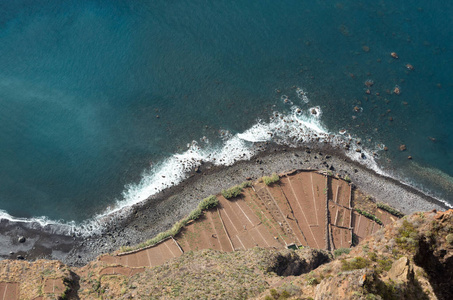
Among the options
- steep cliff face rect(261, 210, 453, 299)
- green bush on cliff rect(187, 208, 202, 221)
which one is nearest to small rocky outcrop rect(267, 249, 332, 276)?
steep cliff face rect(261, 210, 453, 299)

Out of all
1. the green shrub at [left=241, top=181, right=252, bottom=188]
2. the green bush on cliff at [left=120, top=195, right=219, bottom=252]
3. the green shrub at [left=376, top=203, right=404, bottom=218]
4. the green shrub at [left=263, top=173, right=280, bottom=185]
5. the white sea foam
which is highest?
the white sea foam

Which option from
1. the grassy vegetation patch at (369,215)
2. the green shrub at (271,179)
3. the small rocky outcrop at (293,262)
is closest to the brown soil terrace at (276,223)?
the grassy vegetation patch at (369,215)

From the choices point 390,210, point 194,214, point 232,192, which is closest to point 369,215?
point 390,210

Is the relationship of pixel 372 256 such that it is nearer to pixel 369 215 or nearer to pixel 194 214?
pixel 369 215

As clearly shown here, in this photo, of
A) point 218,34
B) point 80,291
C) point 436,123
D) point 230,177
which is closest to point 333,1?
point 218,34

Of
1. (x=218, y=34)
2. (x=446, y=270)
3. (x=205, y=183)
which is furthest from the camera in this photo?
(x=218, y=34)

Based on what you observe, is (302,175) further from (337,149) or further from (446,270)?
(446,270)

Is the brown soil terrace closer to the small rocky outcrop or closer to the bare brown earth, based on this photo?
the bare brown earth
